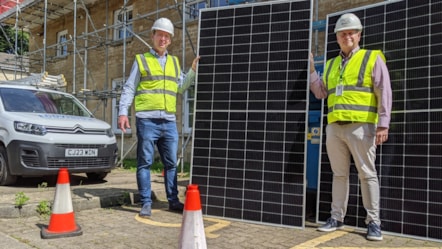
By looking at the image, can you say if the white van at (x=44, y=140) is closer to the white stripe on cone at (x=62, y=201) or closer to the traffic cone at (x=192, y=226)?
the white stripe on cone at (x=62, y=201)

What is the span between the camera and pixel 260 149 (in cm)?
422

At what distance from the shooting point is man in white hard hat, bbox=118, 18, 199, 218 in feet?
14.7

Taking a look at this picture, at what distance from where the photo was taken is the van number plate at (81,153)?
6.06 meters

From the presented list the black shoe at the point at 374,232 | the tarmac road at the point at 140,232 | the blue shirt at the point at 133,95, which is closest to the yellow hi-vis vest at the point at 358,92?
the black shoe at the point at 374,232

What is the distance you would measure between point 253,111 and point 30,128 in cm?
363

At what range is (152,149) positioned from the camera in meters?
4.54

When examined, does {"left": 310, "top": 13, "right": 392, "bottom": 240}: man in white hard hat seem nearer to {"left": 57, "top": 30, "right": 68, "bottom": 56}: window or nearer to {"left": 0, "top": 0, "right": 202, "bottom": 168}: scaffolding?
{"left": 0, "top": 0, "right": 202, "bottom": 168}: scaffolding

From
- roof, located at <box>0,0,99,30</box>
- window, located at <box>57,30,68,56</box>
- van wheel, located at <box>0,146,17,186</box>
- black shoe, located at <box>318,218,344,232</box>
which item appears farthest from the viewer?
window, located at <box>57,30,68,56</box>

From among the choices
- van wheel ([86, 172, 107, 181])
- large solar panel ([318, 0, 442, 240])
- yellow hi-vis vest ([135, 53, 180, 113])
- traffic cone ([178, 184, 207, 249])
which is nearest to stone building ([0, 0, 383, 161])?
van wheel ([86, 172, 107, 181])

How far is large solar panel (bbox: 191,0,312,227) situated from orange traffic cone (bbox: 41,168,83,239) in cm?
140

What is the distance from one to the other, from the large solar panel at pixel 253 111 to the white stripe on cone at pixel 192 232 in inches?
60.2

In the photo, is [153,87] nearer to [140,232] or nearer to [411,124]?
[140,232]

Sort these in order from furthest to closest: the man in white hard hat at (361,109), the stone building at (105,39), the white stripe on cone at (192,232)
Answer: the stone building at (105,39) → the man in white hard hat at (361,109) → the white stripe on cone at (192,232)

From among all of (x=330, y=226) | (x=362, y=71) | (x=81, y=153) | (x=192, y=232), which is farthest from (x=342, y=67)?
(x=81, y=153)
